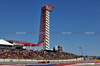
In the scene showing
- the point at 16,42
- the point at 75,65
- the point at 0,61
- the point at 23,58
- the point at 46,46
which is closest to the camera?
the point at 75,65

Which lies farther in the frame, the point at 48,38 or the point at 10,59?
the point at 48,38

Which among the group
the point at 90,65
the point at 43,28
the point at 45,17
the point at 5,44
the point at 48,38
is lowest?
the point at 90,65

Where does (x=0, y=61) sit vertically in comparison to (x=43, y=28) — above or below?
below

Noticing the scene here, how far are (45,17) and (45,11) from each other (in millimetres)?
5733

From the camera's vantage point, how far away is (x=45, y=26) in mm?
107125

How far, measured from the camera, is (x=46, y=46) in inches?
4006

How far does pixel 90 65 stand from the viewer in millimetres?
24078

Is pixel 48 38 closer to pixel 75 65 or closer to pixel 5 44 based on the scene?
pixel 5 44

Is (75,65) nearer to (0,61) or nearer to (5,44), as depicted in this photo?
(0,61)

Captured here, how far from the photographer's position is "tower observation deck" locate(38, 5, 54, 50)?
338ft

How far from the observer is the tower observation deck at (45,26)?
103 m

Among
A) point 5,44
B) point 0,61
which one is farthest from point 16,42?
point 0,61

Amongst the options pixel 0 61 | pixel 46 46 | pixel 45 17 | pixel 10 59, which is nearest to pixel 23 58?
pixel 10 59

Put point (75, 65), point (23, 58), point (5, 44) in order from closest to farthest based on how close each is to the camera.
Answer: point (75, 65) → point (23, 58) → point (5, 44)
